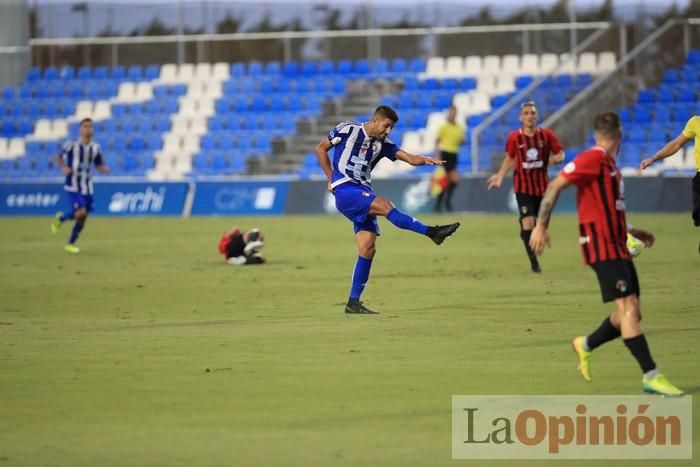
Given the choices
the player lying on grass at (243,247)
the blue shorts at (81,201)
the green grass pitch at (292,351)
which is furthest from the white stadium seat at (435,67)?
the player lying on grass at (243,247)

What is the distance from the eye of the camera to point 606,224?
8922mm

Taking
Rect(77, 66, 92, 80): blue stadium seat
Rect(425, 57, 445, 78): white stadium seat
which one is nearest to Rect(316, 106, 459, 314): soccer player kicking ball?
Rect(425, 57, 445, 78): white stadium seat

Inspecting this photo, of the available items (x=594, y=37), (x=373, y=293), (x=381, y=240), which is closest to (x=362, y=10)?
(x=594, y=37)

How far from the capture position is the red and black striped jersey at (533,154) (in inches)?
721

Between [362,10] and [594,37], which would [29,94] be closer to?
[362,10]

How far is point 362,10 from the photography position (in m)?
42.4

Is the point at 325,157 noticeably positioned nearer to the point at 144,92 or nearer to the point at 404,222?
the point at 404,222

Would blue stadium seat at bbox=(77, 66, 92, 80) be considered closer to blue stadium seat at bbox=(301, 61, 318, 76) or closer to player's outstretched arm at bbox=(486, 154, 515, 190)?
blue stadium seat at bbox=(301, 61, 318, 76)

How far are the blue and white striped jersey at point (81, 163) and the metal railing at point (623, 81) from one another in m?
13.2

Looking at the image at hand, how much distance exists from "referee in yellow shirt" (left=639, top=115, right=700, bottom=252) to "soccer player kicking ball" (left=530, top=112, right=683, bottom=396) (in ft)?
17.6

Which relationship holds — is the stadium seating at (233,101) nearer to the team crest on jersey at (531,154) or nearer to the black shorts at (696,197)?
the team crest on jersey at (531,154)

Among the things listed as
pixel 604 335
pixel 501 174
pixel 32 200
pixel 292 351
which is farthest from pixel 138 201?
pixel 604 335

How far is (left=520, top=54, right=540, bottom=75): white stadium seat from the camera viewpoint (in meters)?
39.1

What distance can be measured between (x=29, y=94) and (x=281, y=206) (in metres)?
13.4
